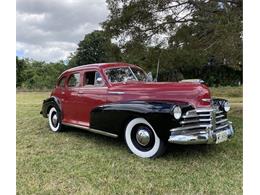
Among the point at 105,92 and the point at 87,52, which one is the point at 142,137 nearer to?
the point at 105,92

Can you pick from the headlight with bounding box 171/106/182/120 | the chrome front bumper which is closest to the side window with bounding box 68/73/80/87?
the headlight with bounding box 171/106/182/120

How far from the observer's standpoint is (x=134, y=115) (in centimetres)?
486

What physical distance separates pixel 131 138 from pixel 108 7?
4.78 m

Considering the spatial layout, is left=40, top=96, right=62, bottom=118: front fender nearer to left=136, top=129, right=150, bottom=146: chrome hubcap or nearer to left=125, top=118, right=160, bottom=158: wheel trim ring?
left=125, top=118, right=160, bottom=158: wheel trim ring

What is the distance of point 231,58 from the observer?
698 cm

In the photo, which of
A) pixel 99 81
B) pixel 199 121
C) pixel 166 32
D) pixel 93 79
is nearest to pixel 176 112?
pixel 199 121

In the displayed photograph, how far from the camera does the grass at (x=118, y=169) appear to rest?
3676 millimetres

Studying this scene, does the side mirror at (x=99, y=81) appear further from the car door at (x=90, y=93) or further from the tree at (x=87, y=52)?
the tree at (x=87, y=52)

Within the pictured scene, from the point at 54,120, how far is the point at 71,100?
37.9 inches

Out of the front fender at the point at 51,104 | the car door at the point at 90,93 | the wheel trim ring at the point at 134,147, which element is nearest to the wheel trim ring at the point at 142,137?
the wheel trim ring at the point at 134,147

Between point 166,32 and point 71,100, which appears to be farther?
point 166,32

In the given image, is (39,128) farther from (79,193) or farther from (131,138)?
(79,193)
